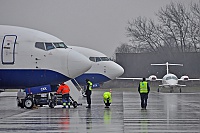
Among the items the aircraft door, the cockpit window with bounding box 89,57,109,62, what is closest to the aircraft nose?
the cockpit window with bounding box 89,57,109,62

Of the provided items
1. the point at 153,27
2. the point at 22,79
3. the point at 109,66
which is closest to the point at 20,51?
the point at 22,79

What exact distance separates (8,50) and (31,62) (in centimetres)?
116

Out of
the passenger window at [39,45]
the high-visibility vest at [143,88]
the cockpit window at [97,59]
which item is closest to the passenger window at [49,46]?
the passenger window at [39,45]

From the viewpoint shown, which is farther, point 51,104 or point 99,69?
point 99,69

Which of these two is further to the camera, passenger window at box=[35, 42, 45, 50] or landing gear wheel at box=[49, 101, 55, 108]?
landing gear wheel at box=[49, 101, 55, 108]

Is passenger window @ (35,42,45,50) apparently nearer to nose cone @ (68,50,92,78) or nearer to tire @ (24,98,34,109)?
nose cone @ (68,50,92,78)

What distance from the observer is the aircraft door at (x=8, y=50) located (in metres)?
24.9

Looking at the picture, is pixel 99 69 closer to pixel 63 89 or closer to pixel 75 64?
pixel 63 89

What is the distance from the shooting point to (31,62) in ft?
83.1

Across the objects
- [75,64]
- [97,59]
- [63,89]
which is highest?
[97,59]

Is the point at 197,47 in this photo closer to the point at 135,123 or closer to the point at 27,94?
the point at 27,94

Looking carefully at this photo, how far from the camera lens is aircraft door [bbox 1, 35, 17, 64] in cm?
2491

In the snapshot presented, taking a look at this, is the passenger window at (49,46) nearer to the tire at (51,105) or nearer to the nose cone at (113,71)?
the tire at (51,105)

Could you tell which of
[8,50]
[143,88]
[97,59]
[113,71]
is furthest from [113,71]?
[8,50]
